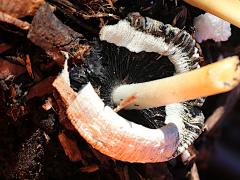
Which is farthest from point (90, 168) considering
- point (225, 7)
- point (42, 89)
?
point (225, 7)

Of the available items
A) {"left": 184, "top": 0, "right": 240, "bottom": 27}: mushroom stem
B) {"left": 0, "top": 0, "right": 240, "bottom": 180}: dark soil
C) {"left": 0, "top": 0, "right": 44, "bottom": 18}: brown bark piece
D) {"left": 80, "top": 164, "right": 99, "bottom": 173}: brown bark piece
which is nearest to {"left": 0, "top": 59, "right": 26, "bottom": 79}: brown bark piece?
{"left": 0, "top": 0, "right": 240, "bottom": 180}: dark soil

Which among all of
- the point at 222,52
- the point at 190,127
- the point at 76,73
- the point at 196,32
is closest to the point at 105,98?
the point at 76,73

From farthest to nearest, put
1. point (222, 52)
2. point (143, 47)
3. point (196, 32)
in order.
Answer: point (222, 52) → point (196, 32) → point (143, 47)

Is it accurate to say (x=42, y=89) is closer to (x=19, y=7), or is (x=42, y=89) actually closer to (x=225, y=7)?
(x=19, y=7)

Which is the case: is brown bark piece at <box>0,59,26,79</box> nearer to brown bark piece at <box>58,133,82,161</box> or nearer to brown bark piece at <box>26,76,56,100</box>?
brown bark piece at <box>26,76,56,100</box>

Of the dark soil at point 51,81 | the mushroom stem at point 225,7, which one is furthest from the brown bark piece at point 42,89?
the mushroom stem at point 225,7

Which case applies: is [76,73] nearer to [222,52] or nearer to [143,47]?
[143,47]
